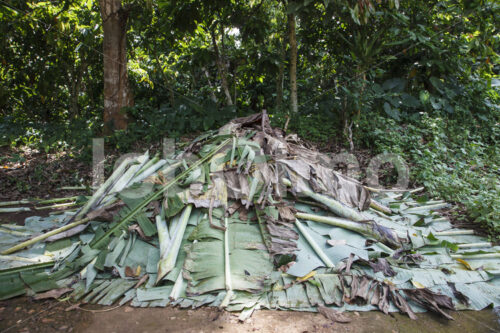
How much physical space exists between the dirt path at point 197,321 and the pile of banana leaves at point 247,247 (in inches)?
2.2

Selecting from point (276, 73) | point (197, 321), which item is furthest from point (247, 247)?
point (276, 73)

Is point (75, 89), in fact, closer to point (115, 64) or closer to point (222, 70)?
point (115, 64)

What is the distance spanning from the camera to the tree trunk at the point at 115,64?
4.96m

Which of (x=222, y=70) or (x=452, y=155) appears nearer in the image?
(x=452, y=155)

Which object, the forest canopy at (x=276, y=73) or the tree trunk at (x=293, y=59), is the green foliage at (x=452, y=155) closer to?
the forest canopy at (x=276, y=73)

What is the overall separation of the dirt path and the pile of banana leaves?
0.06 meters

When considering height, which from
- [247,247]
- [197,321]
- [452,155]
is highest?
[452,155]

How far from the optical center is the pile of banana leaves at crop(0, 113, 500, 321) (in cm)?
208

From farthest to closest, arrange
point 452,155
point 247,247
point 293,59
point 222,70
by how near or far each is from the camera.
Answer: point 222,70 < point 293,59 < point 452,155 < point 247,247

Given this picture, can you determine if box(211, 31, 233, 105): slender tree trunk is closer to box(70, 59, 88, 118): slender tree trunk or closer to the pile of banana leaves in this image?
box(70, 59, 88, 118): slender tree trunk

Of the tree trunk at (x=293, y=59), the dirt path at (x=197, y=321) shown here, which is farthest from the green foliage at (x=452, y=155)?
the dirt path at (x=197, y=321)

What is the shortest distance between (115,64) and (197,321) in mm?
4405

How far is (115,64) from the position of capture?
16.9 feet

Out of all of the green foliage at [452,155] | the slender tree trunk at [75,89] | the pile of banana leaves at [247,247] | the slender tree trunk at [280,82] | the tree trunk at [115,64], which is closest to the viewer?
the pile of banana leaves at [247,247]
